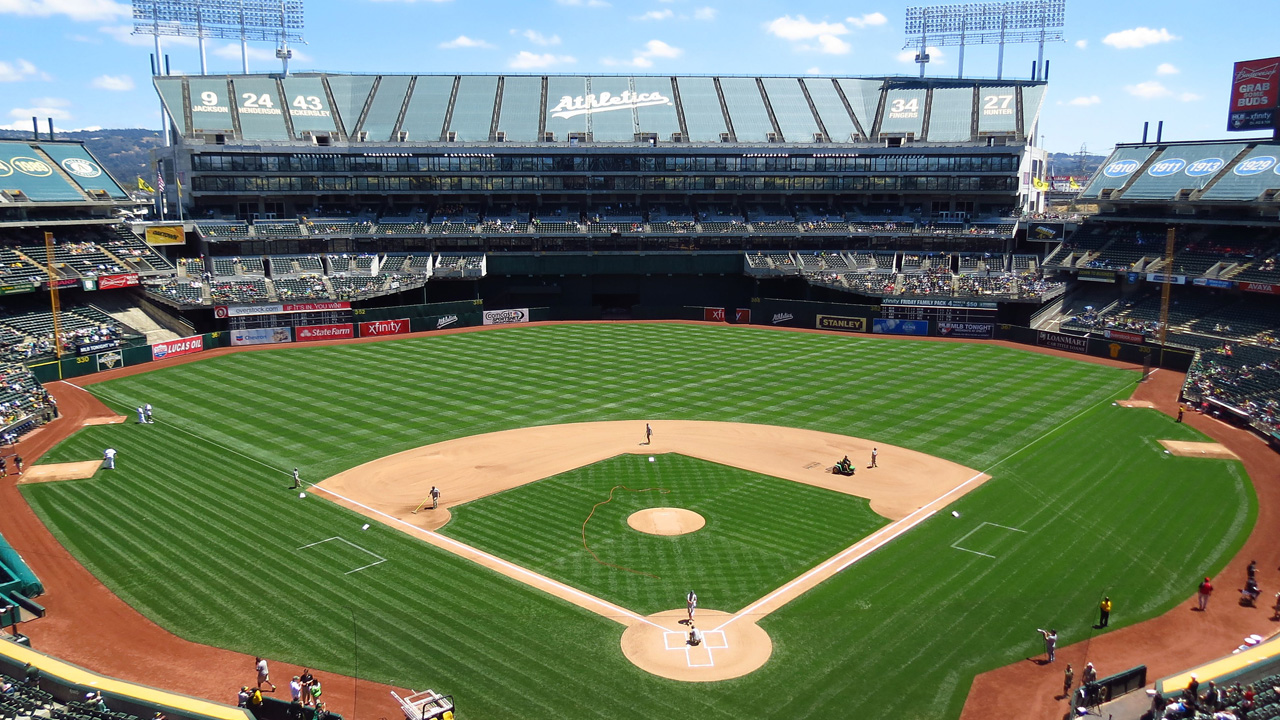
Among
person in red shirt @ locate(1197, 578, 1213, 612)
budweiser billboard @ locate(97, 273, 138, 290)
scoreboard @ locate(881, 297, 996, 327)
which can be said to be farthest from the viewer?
scoreboard @ locate(881, 297, 996, 327)

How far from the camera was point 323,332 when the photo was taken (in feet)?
229

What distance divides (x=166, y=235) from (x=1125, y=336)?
82.3 meters

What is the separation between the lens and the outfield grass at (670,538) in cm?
2633

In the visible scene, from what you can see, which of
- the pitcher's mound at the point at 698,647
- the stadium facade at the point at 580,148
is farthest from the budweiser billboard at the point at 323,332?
the pitcher's mound at the point at 698,647

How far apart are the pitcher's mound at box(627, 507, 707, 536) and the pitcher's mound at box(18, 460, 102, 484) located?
80.7 feet

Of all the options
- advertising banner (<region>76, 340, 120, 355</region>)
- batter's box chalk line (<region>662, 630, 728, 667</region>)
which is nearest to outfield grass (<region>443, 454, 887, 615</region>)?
batter's box chalk line (<region>662, 630, 728, 667</region>)

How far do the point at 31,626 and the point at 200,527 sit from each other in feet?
22.7

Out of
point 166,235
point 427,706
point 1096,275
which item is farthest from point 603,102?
point 427,706

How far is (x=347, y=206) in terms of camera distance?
3482 inches

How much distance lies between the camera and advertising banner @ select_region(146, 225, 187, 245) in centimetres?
7566

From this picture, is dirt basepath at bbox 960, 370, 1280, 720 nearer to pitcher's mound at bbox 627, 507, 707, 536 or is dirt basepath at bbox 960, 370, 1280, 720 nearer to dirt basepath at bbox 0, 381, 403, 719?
pitcher's mound at bbox 627, 507, 707, 536

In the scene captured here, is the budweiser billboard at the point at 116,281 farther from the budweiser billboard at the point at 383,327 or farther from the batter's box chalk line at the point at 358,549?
the batter's box chalk line at the point at 358,549

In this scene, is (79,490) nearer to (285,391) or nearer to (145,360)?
(285,391)

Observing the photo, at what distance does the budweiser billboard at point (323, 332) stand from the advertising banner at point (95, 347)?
43.5 ft
